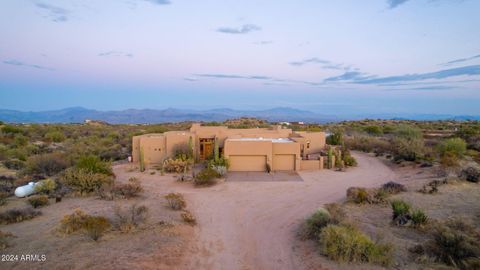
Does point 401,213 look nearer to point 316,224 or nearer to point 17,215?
point 316,224

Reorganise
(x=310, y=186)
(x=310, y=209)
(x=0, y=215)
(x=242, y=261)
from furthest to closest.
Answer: (x=310, y=186)
(x=310, y=209)
(x=0, y=215)
(x=242, y=261)

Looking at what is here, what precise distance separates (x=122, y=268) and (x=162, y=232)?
Result: 9.06ft

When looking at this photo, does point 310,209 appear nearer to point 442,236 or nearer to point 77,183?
point 442,236

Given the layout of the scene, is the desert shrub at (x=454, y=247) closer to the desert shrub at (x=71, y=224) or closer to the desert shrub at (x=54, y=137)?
the desert shrub at (x=71, y=224)

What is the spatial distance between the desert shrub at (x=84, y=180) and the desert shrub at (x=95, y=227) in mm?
5773

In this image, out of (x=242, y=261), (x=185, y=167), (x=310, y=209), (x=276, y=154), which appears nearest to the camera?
(x=242, y=261)

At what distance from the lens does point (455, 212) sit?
13.0 meters

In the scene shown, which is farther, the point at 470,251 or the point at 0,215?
the point at 0,215

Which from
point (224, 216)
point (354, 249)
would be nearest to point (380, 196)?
point (354, 249)

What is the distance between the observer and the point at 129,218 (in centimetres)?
1154

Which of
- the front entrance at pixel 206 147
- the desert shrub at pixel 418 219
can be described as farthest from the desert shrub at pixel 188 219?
the front entrance at pixel 206 147

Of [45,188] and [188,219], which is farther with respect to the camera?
[45,188]

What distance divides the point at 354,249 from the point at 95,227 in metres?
7.39

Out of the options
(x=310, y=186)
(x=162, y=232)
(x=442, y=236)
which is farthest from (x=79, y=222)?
(x=310, y=186)
